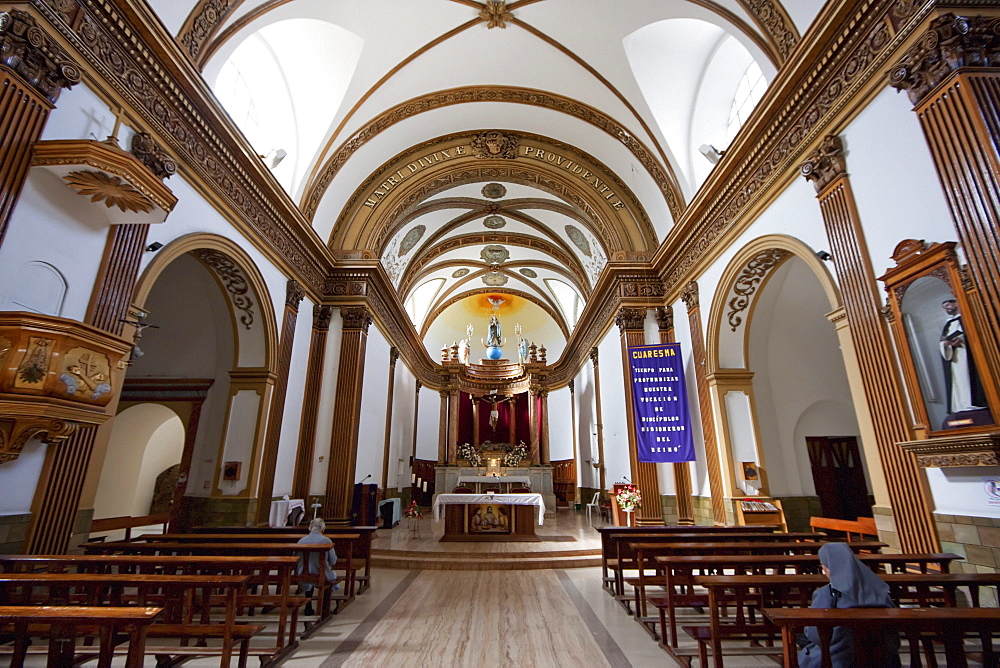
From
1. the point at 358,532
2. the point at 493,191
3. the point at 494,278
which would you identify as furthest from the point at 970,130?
the point at 494,278

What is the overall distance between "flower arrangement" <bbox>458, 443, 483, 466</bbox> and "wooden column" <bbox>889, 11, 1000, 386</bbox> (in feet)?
49.7

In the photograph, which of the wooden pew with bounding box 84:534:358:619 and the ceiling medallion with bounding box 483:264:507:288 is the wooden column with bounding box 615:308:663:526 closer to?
the wooden pew with bounding box 84:534:358:619

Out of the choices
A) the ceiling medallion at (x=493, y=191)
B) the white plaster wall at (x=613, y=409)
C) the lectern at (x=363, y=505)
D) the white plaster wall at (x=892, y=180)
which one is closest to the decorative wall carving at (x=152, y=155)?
the lectern at (x=363, y=505)

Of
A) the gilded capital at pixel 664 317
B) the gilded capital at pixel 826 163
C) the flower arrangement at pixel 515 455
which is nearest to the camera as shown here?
the gilded capital at pixel 826 163

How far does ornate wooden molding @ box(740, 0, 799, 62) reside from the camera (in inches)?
226

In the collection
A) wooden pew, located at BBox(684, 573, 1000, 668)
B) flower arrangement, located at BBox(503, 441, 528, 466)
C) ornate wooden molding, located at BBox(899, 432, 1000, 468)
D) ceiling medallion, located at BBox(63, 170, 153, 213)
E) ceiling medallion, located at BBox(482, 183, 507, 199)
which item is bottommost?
wooden pew, located at BBox(684, 573, 1000, 668)

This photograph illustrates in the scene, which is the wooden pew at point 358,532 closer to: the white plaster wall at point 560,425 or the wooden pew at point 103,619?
the wooden pew at point 103,619

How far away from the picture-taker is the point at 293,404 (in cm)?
881

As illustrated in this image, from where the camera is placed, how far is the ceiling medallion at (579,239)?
13027 millimetres

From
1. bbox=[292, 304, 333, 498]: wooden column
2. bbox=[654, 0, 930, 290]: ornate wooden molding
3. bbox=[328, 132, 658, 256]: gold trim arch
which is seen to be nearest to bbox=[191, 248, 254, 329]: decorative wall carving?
bbox=[292, 304, 333, 498]: wooden column

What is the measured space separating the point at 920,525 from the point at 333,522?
8.28 m

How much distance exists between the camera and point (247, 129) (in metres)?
7.71

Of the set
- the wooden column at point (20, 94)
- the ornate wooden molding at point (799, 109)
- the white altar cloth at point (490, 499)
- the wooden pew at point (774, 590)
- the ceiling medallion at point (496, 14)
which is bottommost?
the wooden pew at point (774, 590)

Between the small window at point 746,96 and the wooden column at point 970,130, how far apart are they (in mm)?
3050
